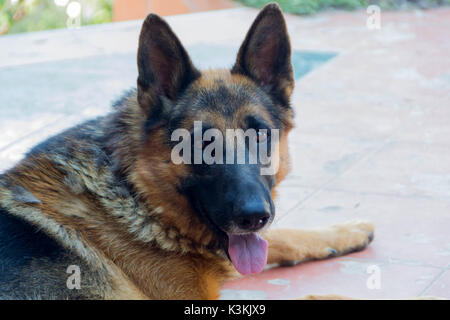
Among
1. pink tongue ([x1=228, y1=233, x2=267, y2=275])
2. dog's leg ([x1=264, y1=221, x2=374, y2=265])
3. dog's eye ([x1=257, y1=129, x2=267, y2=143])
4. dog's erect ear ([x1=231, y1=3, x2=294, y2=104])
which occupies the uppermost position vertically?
dog's erect ear ([x1=231, y1=3, x2=294, y2=104])

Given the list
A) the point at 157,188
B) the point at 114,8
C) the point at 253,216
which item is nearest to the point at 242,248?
the point at 253,216

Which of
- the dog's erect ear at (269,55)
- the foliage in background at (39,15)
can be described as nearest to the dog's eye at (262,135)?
the dog's erect ear at (269,55)

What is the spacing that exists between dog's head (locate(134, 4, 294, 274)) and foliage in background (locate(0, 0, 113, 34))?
9825mm

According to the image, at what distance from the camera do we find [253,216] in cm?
328

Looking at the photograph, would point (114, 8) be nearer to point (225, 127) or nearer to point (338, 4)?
point (338, 4)

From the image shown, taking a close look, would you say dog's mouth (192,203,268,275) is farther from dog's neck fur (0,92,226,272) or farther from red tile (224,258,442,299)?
red tile (224,258,442,299)

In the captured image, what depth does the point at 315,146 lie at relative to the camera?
632cm

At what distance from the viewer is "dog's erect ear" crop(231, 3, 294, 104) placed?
3.78 meters

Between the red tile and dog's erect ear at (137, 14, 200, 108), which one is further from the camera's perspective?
the red tile

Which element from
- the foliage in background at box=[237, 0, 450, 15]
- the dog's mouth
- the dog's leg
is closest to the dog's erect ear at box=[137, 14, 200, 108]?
the dog's mouth

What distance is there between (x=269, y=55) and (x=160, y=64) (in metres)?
0.65

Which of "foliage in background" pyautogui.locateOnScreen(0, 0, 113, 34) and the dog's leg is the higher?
"foliage in background" pyautogui.locateOnScreen(0, 0, 113, 34)

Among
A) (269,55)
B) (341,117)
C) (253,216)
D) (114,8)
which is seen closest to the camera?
(253,216)
